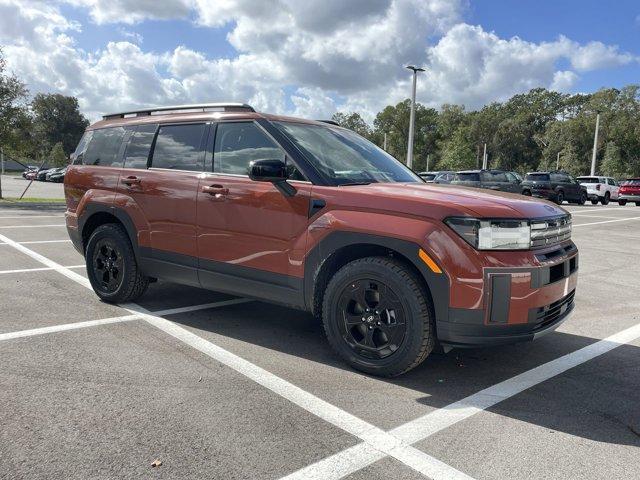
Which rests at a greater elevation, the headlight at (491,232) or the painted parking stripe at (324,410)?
the headlight at (491,232)

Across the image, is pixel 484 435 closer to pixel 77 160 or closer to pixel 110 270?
pixel 110 270

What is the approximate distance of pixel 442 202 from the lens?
3398 millimetres

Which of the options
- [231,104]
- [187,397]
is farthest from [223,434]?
[231,104]

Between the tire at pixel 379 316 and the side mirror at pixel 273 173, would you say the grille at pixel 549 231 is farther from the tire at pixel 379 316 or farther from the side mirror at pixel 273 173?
the side mirror at pixel 273 173

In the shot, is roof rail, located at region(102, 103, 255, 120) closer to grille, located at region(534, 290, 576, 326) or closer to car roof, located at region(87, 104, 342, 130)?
car roof, located at region(87, 104, 342, 130)

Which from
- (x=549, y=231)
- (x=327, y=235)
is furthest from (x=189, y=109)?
(x=549, y=231)

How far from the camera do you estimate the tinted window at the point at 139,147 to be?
515 cm

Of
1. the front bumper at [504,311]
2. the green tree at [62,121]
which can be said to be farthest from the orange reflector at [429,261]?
the green tree at [62,121]

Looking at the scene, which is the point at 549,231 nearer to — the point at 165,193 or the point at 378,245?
the point at 378,245

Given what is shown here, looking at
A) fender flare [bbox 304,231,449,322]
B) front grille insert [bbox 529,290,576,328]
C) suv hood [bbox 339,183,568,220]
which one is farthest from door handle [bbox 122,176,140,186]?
front grille insert [bbox 529,290,576,328]

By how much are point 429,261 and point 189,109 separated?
114 inches

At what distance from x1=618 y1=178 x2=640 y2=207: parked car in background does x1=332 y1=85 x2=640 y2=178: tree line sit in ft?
104

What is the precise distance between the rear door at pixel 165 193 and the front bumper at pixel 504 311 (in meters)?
2.42

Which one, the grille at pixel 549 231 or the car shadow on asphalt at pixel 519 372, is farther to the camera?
the grille at pixel 549 231
